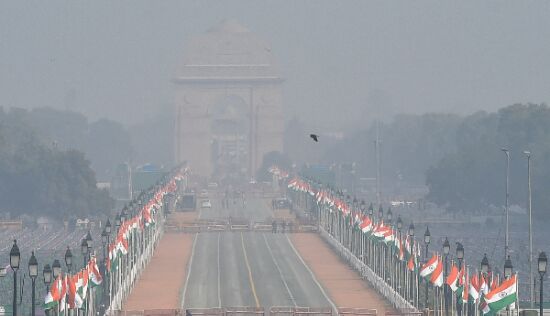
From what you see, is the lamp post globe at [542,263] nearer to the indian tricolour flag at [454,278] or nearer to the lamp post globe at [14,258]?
the indian tricolour flag at [454,278]

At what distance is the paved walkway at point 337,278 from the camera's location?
3027 inches

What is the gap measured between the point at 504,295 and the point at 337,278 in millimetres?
32414

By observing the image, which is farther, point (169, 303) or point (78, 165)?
point (78, 165)

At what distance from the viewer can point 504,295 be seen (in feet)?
186

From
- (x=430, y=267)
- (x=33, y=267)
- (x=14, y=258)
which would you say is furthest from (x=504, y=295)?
(x=14, y=258)

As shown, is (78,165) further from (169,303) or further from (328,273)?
(169,303)

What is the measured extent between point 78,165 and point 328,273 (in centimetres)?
6182

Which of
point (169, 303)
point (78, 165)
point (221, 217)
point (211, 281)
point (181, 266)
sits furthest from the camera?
point (78, 165)

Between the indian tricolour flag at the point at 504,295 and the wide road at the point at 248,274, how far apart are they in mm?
18115

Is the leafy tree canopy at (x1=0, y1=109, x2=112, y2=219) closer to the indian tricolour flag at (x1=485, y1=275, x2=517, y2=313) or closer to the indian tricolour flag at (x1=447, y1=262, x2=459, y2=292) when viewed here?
the indian tricolour flag at (x1=447, y1=262, x2=459, y2=292)

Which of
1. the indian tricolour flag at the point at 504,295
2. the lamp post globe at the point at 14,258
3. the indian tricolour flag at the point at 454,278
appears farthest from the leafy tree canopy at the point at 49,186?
the lamp post globe at the point at 14,258

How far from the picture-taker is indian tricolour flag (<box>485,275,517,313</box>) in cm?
5638

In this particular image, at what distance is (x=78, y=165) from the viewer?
15125cm

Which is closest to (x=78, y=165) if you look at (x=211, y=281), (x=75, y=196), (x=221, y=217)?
(x=75, y=196)
